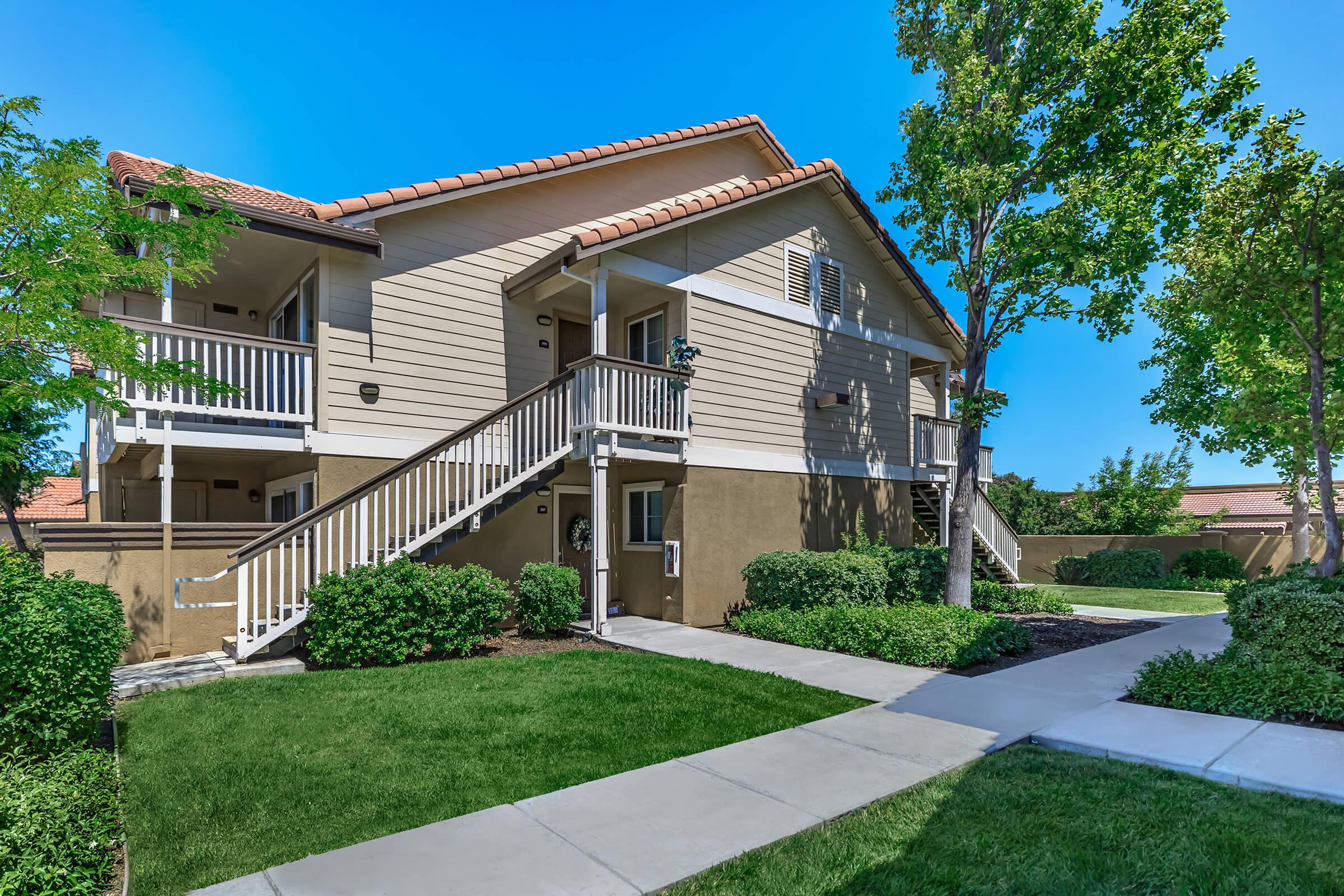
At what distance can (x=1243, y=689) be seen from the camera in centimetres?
635

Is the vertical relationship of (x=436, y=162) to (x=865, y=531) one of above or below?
above

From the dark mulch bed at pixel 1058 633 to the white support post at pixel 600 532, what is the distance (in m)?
4.64

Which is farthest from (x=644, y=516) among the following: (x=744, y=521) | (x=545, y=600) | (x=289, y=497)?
(x=289, y=497)

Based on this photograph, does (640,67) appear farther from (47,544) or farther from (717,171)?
(47,544)

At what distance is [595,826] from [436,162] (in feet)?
82.1

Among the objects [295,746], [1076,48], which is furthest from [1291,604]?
[295,746]

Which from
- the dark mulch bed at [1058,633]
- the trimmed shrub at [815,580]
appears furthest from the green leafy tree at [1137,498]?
the trimmed shrub at [815,580]

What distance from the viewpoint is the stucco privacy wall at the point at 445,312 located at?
393 inches

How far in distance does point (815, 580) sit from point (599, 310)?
525 cm

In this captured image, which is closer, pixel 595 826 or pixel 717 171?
pixel 595 826

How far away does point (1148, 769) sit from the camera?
4.88 metres

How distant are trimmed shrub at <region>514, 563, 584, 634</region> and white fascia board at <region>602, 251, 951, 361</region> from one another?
4.63 meters

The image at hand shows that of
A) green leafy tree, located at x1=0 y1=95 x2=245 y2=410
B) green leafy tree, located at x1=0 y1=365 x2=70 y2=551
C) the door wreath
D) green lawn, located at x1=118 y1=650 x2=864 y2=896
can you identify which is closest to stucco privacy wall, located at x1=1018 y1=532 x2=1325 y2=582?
the door wreath

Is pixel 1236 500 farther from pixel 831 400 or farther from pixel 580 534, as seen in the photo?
pixel 580 534
